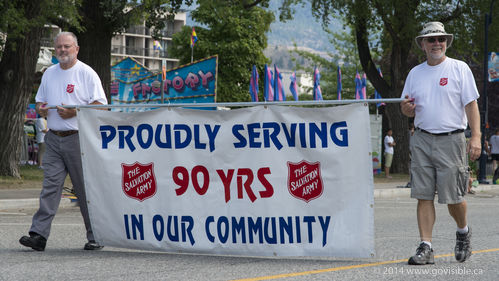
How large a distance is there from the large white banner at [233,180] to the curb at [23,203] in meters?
6.46

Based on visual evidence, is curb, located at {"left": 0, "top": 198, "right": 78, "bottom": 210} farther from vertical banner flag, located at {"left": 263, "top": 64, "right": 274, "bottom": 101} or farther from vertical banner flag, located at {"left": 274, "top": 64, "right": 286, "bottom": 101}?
vertical banner flag, located at {"left": 274, "top": 64, "right": 286, "bottom": 101}

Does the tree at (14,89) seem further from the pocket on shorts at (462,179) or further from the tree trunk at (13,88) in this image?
the pocket on shorts at (462,179)

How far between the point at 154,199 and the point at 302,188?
4.56 ft

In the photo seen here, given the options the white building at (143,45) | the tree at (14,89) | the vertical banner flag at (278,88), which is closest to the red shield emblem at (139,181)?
the tree at (14,89)

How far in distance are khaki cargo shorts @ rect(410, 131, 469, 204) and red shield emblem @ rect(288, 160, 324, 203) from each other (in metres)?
0.80

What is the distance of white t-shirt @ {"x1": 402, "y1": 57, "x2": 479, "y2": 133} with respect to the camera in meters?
6.49

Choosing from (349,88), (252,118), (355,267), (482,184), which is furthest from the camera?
(349,88)

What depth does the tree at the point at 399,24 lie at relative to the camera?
26.6 m

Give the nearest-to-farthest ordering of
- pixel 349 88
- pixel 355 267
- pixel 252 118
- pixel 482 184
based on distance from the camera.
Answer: pixel 355 267
pixel 252 118
pixel 482 184
pixel 349 88

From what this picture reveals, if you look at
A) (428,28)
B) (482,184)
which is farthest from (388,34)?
(428,28)

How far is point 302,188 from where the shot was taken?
22.0 ft

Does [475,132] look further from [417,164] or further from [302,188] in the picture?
[302,188]

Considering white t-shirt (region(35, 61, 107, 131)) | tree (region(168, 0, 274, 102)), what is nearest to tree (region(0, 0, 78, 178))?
white t-shirt (region(35, 61, 107, 131))

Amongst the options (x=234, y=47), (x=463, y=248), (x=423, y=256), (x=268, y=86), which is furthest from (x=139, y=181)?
(x=234, y=47)
